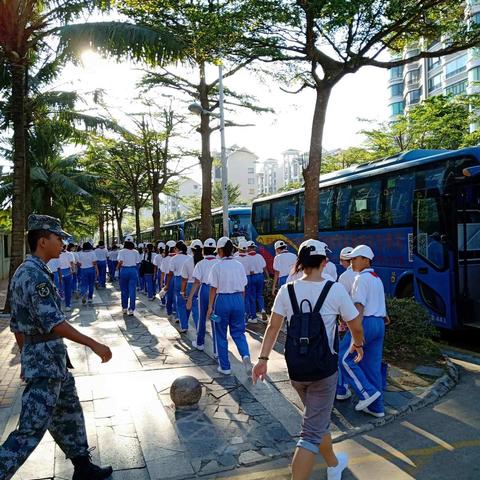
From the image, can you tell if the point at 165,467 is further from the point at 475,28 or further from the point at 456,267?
the point at 475,28

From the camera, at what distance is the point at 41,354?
3334mm

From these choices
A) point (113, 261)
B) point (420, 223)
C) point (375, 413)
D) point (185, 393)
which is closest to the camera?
point (375, 413)

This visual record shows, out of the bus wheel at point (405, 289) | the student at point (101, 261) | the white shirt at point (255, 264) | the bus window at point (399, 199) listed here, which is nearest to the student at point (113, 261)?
the student at point (101, 261)

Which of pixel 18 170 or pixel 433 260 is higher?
pixel 18 170

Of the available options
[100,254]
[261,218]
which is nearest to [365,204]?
[261,218]

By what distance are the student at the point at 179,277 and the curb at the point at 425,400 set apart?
457cm

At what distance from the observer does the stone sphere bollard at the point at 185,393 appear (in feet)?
17.1

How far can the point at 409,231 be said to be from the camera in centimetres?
986

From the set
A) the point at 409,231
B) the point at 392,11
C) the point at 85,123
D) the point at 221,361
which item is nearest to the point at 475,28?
the point at 392,11

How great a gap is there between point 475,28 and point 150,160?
18381 mm

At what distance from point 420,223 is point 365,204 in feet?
8.04

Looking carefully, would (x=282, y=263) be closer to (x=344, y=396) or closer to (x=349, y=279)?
(x=349, y=279)

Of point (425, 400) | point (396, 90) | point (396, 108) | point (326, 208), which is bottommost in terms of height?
point (425, 400)

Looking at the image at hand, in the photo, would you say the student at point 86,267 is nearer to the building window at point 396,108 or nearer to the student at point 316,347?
the student at point 316,347
